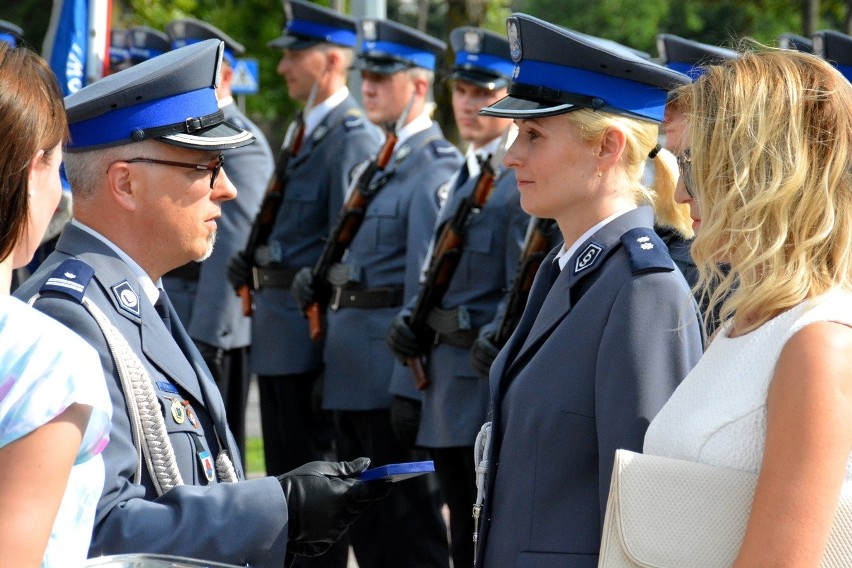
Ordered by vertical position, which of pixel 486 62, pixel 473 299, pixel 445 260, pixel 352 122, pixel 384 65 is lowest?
pixel 473 299

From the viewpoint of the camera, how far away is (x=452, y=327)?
479 cm

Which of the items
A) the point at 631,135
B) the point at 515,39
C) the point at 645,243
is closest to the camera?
the point at 645,243

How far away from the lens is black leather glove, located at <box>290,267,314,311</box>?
18.1 feet

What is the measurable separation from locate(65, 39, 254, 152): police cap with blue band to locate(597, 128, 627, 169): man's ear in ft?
2.76

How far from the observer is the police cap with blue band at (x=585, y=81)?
2.72m

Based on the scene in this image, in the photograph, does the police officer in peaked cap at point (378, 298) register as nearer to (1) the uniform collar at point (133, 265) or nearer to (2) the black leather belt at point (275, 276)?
(2) the black leather belt at point (275, 276)

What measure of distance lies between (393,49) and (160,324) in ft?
12.5

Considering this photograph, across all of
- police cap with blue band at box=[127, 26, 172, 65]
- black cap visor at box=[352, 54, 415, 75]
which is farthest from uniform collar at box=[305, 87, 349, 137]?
police cap with blue band at box=[127, 26, 172, 65]

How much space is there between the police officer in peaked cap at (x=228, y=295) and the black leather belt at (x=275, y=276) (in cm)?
33

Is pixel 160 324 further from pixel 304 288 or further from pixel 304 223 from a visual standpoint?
pixel 304 223

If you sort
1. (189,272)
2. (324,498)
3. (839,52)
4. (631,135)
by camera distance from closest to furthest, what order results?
(324,498) < (631,135) < (839,52) < (189,272)

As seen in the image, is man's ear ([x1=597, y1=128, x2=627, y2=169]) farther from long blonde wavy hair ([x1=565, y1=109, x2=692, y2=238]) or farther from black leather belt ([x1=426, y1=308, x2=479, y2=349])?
black leather belt ([x1=426, y1=308, x2=479, y2=349])

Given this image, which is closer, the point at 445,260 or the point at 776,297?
the point at 776,297

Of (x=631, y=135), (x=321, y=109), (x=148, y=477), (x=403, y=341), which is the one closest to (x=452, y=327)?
(x=403, y=341)
